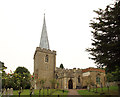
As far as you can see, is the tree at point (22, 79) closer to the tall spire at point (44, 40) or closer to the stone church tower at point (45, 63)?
the stone church tower at point (45, 63)

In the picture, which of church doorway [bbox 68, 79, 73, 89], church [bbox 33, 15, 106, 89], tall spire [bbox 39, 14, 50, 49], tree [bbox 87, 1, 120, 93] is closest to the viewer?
tree [bbox 87, 1, 120, 93]

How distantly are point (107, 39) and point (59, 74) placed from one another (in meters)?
23.0

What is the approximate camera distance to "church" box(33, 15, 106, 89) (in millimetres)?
Result: 32125

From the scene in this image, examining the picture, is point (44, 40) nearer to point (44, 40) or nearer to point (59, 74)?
point (44, 40)

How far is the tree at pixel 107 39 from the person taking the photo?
12852 mm

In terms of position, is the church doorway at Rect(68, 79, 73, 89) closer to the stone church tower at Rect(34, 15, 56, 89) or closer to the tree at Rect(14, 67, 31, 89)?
the stone church tower at Rect(34, 15, 56, 89)

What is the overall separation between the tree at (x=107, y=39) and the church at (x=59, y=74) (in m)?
17.8

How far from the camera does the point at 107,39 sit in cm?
1403

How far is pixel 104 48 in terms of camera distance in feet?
43.4

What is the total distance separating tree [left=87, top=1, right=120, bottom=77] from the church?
58.4 ft

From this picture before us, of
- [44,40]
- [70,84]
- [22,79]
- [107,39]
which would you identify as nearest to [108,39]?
[107,39]

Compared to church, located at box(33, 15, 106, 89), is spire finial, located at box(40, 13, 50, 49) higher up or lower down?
higher up

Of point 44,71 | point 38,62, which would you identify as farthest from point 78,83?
point 38,62

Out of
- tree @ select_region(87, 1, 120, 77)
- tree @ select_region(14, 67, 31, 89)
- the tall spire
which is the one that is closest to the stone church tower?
the tall spire
